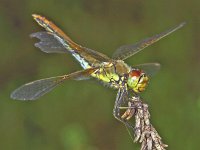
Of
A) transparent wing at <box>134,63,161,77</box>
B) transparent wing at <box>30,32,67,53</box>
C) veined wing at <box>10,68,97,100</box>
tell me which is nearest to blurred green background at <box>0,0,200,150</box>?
transparent wing at <box>30,32,67,53</box>

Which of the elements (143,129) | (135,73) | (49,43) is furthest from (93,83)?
(143,129)

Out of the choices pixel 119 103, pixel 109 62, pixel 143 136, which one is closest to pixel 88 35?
pixel 109 62

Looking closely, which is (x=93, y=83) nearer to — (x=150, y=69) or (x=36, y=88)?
(x=150, y=69)

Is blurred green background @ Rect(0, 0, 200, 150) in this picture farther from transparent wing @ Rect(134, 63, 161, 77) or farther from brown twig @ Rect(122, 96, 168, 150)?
brown twig @ Rect(122, 96, 168, 150)

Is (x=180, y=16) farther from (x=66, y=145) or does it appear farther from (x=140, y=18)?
(x=66, y=145)

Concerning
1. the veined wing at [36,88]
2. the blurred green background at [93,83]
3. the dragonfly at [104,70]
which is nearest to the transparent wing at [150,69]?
the dragonfly at [104,70]

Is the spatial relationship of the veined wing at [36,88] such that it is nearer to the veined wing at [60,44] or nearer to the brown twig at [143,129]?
the veined wing at [60,44]
